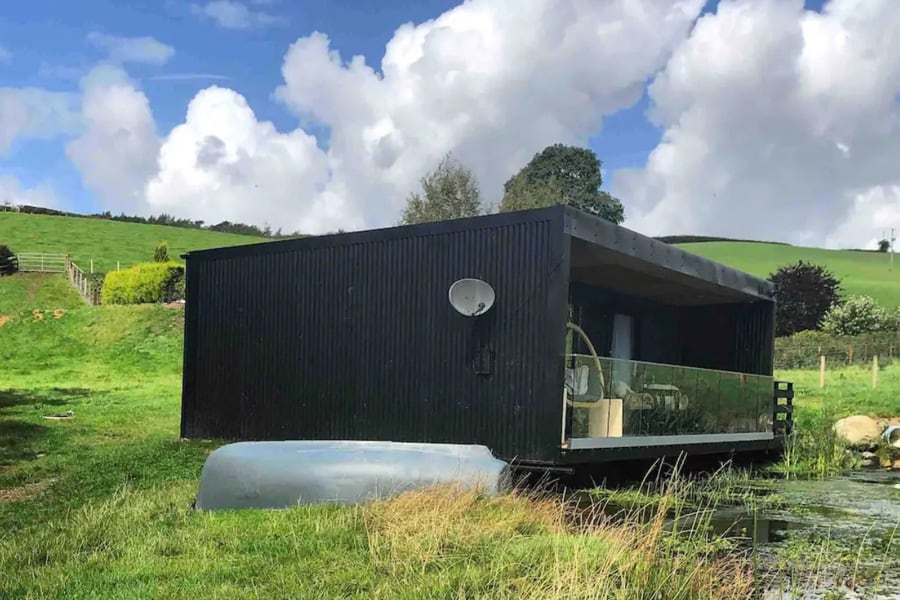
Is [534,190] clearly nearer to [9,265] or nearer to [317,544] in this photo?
[9,265]

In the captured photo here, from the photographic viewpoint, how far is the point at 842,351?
26.7 m

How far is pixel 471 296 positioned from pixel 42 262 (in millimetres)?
31691

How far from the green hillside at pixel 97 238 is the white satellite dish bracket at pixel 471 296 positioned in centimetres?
Answer: 3192

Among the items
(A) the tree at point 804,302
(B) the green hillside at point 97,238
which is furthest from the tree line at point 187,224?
(A) the tree at point 804,302

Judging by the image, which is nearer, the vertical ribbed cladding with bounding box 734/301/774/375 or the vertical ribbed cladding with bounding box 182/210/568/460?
the vertical ribbed cladding with bounding box 182/210/568/460

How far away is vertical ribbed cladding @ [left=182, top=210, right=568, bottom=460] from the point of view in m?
9.29

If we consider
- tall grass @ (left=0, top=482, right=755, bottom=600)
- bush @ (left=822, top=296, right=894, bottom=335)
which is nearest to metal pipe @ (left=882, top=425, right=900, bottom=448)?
tall grass @ (left=0, top=482, right=755, bottom=600)

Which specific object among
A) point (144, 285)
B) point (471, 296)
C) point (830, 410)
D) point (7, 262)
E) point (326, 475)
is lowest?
point (326, 475)

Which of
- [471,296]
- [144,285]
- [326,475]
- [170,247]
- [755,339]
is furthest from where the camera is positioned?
[170,247]

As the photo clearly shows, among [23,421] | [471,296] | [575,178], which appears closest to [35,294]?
[23,421]

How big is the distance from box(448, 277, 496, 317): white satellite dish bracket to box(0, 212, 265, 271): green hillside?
105 feet

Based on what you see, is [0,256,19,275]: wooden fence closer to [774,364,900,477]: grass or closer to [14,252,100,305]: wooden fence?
[14,252,100,305]: wooden fence

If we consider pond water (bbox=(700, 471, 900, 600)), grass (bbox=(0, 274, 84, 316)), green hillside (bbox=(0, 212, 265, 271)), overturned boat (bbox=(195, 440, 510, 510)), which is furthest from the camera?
green hillside (bbox=(0, 212, 265, 271))

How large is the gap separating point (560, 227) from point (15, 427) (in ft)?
30.1
